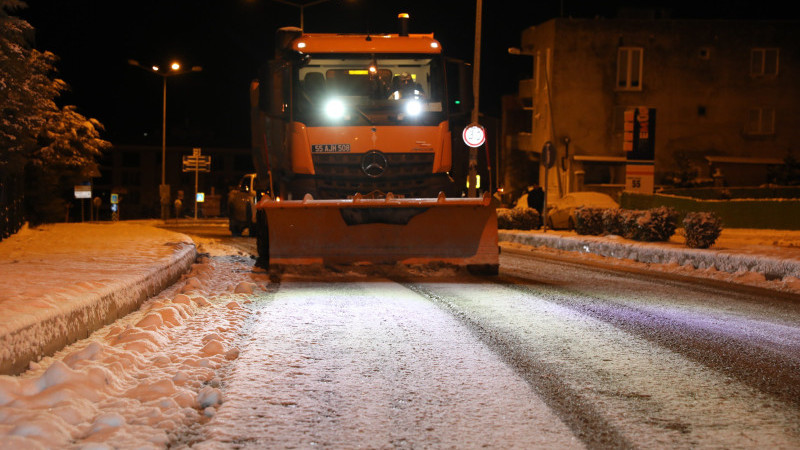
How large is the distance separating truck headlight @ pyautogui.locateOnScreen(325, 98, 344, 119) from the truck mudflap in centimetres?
137

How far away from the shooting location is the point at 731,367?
18.3ft

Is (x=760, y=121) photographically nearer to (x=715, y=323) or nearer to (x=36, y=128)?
(x=36, y=128)

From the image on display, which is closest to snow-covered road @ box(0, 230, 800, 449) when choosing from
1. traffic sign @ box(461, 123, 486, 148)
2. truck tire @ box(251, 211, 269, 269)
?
truck tire @ box(251, 211, 269, 269)

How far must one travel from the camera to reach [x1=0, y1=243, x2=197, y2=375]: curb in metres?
4.94

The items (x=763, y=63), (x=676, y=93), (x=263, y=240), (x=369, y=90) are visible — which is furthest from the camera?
(x=676, y=93)

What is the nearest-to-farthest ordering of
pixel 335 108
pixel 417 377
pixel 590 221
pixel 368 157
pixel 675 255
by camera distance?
1. pixel 417 377
2. pixel 368 157
3. pixel 335 108
4. pixel 675 255
5. pixel 590 221

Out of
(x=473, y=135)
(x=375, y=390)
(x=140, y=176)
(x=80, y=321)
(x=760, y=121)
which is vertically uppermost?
(x=760, y=121)

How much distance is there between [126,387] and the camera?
4750mm

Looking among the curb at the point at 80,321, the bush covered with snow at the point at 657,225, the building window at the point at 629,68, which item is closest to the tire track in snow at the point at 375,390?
the curb at the point at 80,321

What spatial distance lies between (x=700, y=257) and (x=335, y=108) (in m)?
7.25

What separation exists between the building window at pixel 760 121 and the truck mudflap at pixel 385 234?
124 ft

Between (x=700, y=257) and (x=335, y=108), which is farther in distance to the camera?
(x=700, y=257)

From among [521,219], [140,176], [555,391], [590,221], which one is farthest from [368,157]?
[140,176]

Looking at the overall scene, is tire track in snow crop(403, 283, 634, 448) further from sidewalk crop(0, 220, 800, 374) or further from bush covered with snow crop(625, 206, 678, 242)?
bush covered with snow crop(625, 206, 678, 242)
